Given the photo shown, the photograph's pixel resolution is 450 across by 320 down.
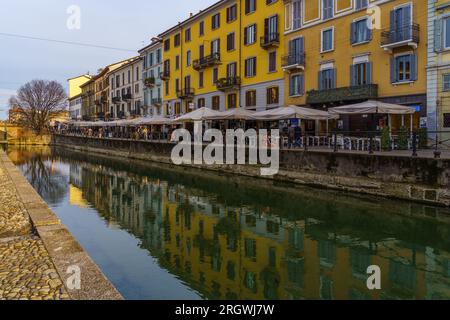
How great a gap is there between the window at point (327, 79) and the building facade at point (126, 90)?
34.3 metres

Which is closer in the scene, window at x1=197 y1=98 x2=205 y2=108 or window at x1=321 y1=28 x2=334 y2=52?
window at x1=321 y1=28 x2=334 y2=52

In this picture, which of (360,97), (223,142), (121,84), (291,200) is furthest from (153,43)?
(291,200)

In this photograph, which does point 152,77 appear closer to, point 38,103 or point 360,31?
point 360,31

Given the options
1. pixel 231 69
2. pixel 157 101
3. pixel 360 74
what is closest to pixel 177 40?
pixel 157 101

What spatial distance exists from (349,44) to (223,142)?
10067 millimetres

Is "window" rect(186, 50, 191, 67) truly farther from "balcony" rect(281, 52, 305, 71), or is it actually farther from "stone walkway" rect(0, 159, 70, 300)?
"stone walkway" rect(0, 159, 70, 300)

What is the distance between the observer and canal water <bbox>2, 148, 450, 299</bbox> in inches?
297

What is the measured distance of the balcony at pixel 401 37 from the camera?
864 inches

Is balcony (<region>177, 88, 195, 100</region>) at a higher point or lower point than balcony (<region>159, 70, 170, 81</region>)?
lower

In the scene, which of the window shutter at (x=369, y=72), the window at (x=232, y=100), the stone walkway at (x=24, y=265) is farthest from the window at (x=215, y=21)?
the stone walkway at (x=24, y=265)

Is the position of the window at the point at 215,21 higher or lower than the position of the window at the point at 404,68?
higher

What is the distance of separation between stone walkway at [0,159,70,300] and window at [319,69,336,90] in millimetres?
21872

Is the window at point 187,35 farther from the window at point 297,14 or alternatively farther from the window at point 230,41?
the window at point 297,14

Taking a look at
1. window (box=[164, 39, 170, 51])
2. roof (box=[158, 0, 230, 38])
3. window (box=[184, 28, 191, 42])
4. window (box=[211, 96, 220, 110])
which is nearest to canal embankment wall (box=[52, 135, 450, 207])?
window (box=[211, 96, 220, 110])
